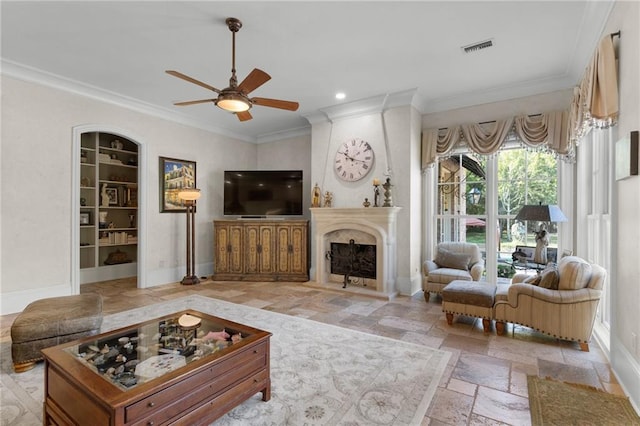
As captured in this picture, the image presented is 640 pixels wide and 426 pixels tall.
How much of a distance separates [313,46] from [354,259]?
132 inches

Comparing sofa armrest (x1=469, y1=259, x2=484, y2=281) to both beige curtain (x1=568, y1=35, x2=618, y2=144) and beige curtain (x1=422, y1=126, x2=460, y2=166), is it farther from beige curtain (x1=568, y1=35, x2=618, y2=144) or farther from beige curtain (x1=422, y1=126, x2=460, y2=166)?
Answer: beige curtain (x1=568, y1=35, x2=618, y2=144)

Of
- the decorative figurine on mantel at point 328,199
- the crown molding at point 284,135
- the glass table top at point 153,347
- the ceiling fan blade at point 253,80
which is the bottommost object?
the glass table top at point 153,347

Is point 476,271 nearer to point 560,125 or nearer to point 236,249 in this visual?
point 560,125

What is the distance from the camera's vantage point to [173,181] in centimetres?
581

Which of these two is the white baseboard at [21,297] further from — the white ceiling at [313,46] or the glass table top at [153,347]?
the glass table top at [153,347]

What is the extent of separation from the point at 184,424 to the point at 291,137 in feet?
19.5

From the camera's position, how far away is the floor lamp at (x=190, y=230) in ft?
18.3

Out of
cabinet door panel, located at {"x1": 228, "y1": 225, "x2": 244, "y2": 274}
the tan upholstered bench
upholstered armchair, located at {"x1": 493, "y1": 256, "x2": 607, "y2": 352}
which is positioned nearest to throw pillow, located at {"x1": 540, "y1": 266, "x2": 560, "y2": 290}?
upholstered armchair, located at {"x1": 493, "y1": 256, "x2": 607, "y2": 352}

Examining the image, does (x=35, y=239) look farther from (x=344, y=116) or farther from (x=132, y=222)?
(x=344, y=116)

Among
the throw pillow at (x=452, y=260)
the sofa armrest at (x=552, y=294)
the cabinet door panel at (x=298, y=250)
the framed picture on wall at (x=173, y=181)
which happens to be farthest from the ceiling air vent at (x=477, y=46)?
the framed picture on wall at (x=173, y=181)

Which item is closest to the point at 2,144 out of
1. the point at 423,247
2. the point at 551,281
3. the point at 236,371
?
the point at 236,371

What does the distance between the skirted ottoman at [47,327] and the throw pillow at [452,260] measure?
432 centimetres

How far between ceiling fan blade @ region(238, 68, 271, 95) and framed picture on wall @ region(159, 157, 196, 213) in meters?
3.51

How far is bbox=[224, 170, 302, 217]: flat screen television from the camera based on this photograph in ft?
20.5
